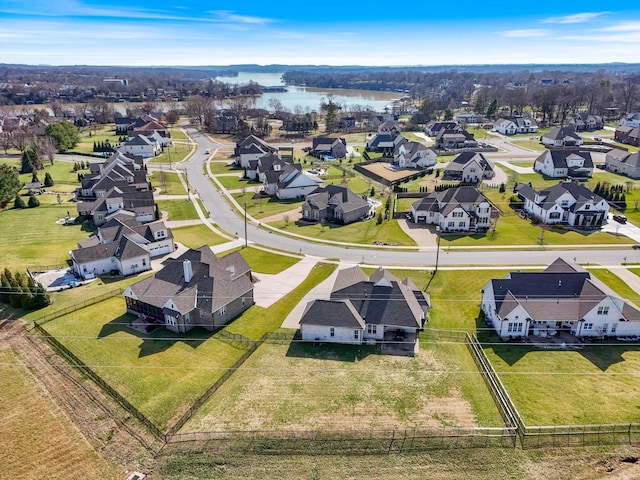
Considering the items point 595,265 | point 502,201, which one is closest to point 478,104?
point 502,201

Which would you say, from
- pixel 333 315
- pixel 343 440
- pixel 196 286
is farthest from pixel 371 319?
pixel 196 286

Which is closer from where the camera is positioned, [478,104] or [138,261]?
[138,261]

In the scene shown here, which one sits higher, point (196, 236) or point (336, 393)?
point (196, 236)

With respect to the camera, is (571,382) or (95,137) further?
(95,137)

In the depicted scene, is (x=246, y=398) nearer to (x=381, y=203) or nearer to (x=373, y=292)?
(x=373, y=292)

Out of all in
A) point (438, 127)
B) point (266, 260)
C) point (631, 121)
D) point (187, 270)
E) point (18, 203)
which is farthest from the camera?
point (631, 121)

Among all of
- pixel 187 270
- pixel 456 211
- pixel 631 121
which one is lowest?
pixel 187 270

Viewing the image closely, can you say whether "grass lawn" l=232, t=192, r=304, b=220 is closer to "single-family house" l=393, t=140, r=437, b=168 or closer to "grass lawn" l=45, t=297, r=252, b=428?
"single-family house" l=393, t=140, r=437, b=168

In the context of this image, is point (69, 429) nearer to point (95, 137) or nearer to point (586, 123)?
point (95, 137)
